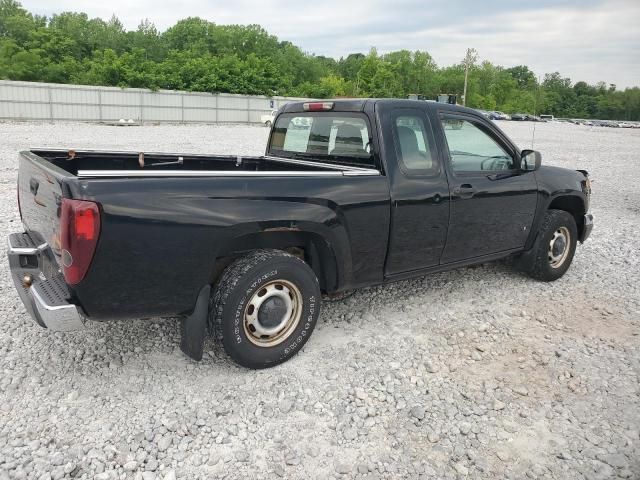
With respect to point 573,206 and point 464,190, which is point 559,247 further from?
point 464,190

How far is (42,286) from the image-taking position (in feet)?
10.7

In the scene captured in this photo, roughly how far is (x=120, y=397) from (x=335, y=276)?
5.36 feet

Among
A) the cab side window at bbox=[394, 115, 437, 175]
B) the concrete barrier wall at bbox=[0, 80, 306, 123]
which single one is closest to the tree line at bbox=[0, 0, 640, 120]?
the concrete barrier wall at bbox=[0, 80, 306, 123]

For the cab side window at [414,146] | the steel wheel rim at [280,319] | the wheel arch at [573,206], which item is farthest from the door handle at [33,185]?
the wheel arch at [573,206]

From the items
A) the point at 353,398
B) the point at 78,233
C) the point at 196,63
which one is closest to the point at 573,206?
the point at 353,398

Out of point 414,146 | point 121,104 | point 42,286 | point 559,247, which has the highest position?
point 121,104

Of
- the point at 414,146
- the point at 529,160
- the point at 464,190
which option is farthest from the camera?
the point at 529,160

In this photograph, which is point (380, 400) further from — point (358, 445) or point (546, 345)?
point (546, 345)

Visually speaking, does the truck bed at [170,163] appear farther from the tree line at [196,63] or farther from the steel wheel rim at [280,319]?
the tree line at [196,63]

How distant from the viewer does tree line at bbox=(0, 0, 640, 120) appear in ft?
147

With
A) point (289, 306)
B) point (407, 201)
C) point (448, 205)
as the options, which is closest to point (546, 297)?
point (448, 205)

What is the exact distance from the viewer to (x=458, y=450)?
2.99 m

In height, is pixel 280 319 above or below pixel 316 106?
below

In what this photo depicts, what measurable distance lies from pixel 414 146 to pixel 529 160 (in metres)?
1.42
